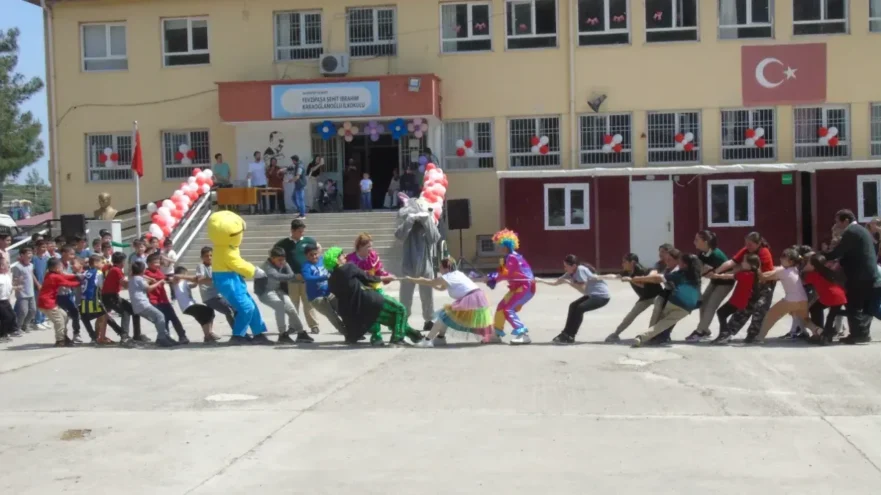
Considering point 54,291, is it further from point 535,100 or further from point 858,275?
point 535,100

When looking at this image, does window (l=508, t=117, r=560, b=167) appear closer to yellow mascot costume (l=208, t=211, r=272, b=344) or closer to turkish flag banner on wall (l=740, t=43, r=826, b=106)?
turkish flag banner on wall (l=740, t=43, r=826, b=106)

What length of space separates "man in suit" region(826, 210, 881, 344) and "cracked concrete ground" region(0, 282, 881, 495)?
31 cm

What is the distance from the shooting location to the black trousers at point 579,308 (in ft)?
44.6

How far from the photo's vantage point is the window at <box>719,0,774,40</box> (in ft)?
95.2

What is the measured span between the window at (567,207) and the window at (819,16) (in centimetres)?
751

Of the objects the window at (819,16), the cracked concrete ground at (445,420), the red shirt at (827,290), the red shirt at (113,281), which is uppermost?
the window at (819,16)

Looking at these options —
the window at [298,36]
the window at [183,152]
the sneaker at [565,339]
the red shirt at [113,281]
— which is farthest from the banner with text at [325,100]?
the sneaker at [565,339]

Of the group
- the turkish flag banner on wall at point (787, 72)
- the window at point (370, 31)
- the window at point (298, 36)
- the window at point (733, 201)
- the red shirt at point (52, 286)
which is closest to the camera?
the red shirt at point (52, 286)

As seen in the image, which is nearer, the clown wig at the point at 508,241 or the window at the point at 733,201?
the clown wig at the point at 508,241

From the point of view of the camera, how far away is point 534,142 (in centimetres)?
2955

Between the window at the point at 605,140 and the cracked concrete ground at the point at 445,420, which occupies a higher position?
the window at the point at 605,140

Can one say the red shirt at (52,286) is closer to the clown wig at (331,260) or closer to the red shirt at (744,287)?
the clown wig at (331,260)

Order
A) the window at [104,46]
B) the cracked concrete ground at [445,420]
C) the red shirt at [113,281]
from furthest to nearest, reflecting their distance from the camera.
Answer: the window at [104,46]
the red shirt at [113,281]
the cracked concrete ground at [445,420]

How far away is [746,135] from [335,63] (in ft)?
36.6
